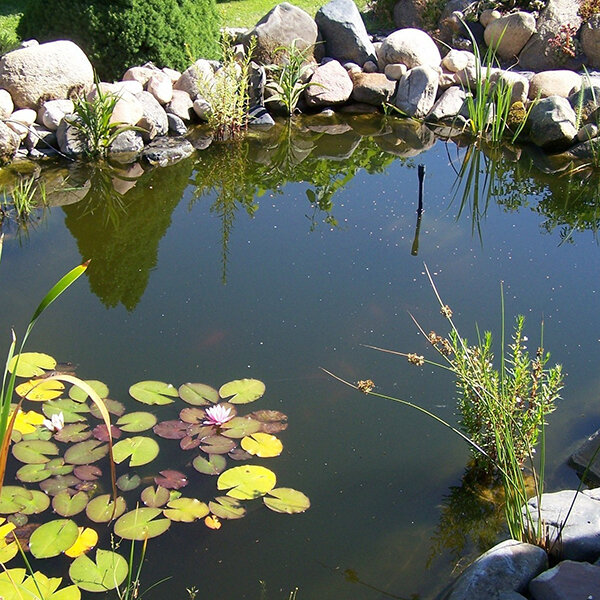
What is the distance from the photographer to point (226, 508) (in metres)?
3.18

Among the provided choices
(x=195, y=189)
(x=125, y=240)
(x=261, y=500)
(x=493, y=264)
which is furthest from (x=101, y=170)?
(x=261, y=500)

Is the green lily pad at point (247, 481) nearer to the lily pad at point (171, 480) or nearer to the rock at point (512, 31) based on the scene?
the lily pad at point (171, 480)

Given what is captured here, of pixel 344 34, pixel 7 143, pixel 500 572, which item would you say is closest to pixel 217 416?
pixel 500 572

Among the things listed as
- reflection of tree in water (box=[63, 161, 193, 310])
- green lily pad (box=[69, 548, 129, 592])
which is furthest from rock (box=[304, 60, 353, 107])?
green lily pad (box=[69, 548, 129, 592])

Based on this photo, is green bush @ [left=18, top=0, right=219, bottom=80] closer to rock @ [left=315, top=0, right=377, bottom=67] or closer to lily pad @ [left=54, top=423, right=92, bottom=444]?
rock @ [left=315, top=0, right=377, bottom=67]

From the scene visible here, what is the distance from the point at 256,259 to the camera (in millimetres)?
5133

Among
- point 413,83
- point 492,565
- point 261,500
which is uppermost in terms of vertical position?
point 413,83

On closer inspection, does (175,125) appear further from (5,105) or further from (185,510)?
(185,510)

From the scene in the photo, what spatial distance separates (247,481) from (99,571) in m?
0.75

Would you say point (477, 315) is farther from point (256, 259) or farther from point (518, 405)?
point (256, 259)

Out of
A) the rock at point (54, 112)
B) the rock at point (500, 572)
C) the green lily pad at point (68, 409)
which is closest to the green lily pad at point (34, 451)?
the green lily pad at point (68, 409)

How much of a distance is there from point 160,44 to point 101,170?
1.85 m

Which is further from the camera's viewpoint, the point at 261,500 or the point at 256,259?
the point at 256,259

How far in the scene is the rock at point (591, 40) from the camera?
837cm
